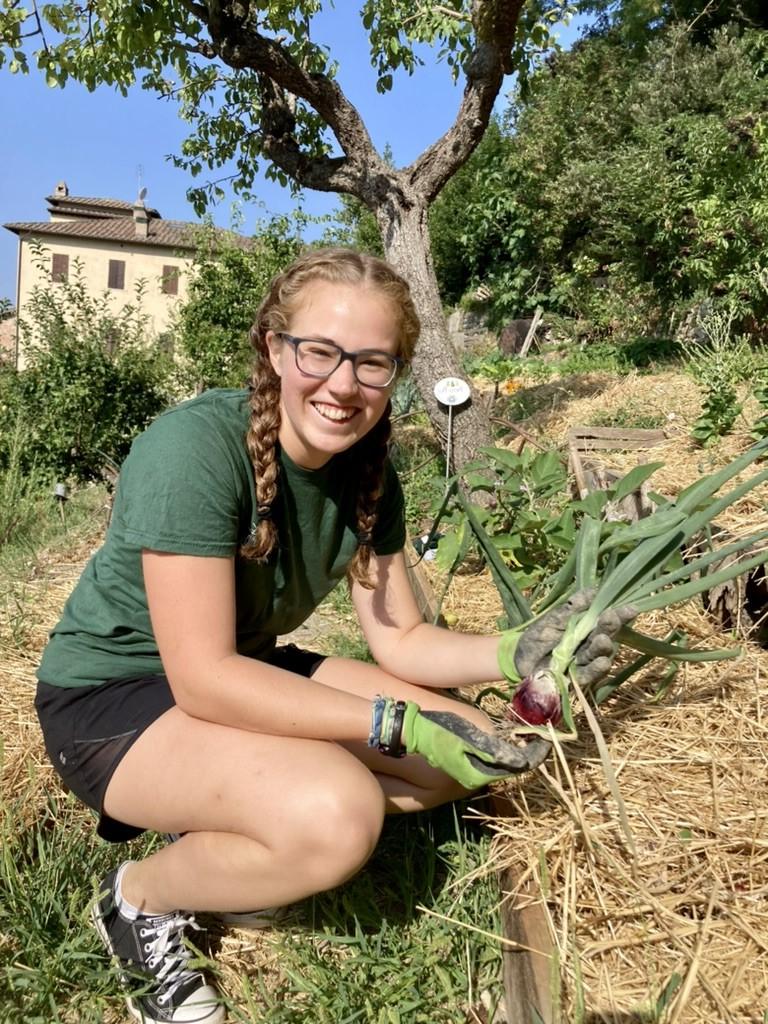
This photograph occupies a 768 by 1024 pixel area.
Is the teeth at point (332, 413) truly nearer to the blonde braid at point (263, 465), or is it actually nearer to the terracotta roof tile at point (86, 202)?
the blonde braid at point (263, 465)

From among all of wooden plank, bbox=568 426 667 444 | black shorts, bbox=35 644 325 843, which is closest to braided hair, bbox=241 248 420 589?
black shorts, bbox=35 644 325 843

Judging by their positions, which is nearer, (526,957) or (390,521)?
(526,957)

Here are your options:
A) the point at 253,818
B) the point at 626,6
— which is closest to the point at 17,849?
the point at 253,818

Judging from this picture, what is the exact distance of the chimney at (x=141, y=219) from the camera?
112 ft

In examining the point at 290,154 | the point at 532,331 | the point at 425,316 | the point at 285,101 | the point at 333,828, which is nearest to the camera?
the point at 333,828

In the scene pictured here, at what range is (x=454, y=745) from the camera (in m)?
1.42

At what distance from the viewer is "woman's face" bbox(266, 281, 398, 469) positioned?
62.4 inches

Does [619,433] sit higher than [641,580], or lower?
higher

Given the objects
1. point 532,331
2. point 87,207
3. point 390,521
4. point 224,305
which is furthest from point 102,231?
point 390,521

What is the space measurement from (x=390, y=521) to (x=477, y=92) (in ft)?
13.6

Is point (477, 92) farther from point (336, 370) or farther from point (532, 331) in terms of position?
point (532, 331)

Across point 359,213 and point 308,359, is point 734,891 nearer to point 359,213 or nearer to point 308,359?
point 308,359

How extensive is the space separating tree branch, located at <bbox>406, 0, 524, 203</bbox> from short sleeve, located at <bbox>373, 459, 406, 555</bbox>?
391cm

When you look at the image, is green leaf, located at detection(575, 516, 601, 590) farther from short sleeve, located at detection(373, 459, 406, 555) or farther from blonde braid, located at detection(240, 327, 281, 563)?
blonde braid, located at detection(240, 327, 281, 563)
